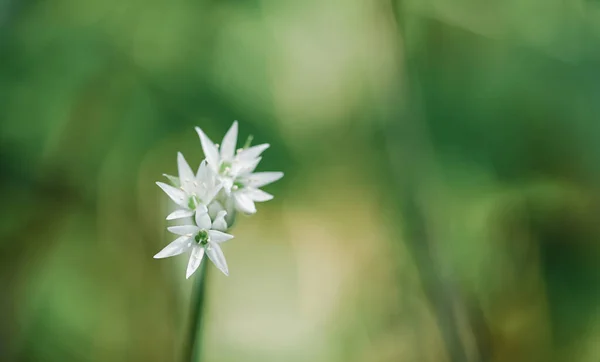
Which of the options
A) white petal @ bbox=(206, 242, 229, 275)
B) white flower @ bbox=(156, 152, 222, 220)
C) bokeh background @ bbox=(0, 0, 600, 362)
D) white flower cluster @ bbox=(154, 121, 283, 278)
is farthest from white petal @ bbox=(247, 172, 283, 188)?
bokeh background @ bbox=(0, 0, 600, 362)

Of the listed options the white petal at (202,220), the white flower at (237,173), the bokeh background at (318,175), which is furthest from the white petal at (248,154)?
the bokeh background at (318,175)

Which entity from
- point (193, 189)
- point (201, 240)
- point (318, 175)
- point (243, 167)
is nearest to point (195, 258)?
point (201, 240)

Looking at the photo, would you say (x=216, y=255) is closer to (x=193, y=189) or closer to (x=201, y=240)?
(x=201, y=240)

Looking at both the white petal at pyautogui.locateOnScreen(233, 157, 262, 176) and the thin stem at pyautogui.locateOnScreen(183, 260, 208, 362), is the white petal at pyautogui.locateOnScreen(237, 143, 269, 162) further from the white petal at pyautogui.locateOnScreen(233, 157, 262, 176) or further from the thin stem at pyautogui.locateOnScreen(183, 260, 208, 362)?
the thin stem at pyautogui.locateOnScreen(183, 260, 208, 362)

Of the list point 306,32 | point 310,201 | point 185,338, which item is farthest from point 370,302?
point 306,32

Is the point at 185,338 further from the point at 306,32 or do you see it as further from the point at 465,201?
the point at 306,32

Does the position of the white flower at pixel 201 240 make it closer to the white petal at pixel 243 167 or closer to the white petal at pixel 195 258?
the white petal at pixel 195 258
